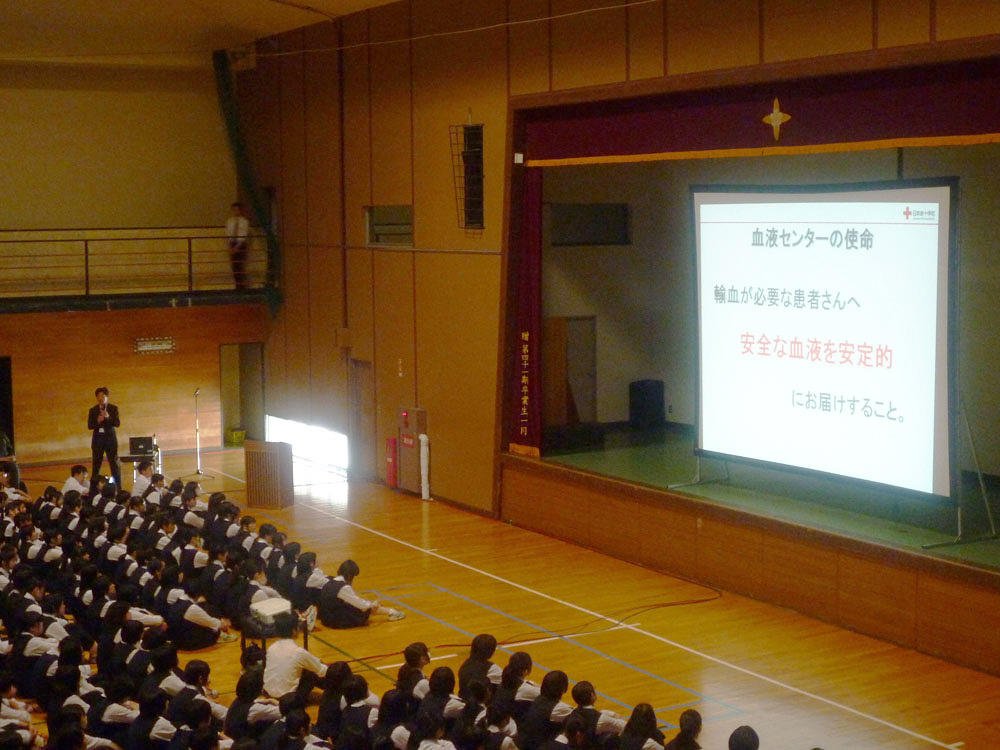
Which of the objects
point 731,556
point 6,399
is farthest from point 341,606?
point 6,399

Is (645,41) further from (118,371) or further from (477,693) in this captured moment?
(118,371)

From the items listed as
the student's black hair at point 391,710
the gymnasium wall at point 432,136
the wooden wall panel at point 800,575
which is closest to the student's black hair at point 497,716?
the student's black hair at point 391,710

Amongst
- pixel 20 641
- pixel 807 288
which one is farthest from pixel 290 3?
pixel 20 641

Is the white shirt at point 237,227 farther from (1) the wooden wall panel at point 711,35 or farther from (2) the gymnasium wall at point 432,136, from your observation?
(1) the wooden wall panel at point 711,35

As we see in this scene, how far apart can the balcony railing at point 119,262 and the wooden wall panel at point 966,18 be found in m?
12.6

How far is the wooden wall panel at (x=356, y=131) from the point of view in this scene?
1753 centimetres

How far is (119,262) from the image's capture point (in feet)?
64.7

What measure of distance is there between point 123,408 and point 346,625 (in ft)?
34.4

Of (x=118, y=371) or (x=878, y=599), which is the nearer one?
(x=878, y=599)

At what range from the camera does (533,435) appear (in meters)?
14.9

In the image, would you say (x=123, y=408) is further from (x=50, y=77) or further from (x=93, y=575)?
(x=93, y=575)

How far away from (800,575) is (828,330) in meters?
2.19

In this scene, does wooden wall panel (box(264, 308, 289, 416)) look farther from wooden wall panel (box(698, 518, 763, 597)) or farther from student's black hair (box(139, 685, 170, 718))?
student's black hair (box(139, 685, 170, 718))

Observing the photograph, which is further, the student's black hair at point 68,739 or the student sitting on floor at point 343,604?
the student sitting on floor at point 343,604
